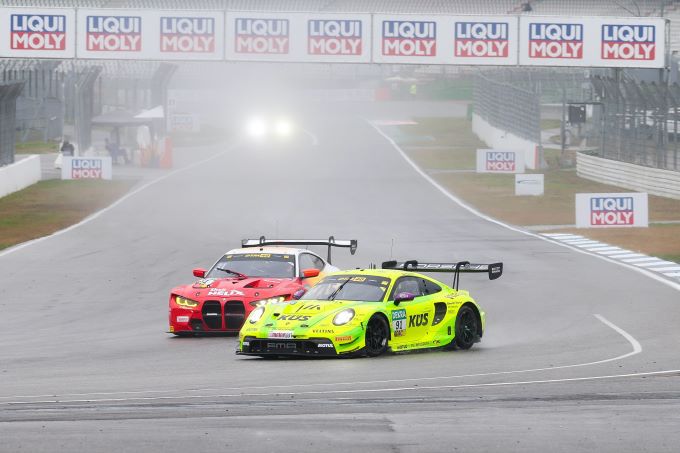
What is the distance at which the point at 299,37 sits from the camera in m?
43.9

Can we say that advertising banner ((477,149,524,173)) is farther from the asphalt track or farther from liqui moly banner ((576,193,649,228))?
the asphalt track

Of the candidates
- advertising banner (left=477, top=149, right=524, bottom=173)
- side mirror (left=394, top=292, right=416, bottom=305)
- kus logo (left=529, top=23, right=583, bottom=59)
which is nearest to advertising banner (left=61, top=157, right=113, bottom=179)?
advertising banner (left=477, top=149, right=524, bottom=173)

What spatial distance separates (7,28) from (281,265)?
2661cm

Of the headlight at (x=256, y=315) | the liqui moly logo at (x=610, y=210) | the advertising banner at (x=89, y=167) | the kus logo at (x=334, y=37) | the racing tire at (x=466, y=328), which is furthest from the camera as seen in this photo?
the advertising banner at (x=89, y=167)

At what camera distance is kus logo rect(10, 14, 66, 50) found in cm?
4266

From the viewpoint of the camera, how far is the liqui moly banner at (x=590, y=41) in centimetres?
4475

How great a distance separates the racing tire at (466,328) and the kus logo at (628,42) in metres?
30.0

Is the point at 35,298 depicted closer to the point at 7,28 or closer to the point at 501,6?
the point at 7,28

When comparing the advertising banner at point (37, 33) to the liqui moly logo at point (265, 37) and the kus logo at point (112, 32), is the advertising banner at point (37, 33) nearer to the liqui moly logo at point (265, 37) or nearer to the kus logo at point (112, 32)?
the kus logo at point (112, 32)

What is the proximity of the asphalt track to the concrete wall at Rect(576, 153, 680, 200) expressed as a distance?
40.2ft

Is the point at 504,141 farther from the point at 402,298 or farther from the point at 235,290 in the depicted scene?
the point at 402,298

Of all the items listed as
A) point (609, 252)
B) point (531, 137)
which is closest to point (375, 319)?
point (609, 252)

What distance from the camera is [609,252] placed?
1232 inches

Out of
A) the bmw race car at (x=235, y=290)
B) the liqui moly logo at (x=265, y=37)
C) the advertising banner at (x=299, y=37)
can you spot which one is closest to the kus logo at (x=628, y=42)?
the advertising banner at (x=299, y=37)
